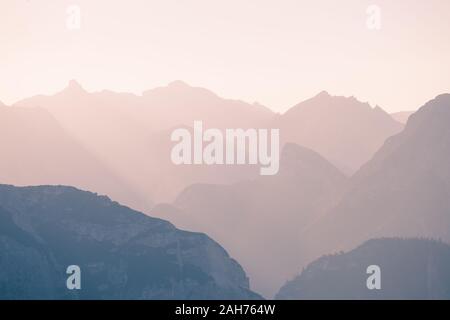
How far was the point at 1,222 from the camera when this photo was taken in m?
154

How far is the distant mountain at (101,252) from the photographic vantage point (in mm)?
152000

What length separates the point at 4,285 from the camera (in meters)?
141

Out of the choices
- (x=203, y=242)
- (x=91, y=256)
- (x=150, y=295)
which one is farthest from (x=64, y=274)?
(x=203, y=242)

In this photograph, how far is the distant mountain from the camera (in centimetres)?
15200

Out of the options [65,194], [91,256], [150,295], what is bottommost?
[150,295]

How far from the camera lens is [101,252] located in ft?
556

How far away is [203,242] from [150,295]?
2574 centimetres
